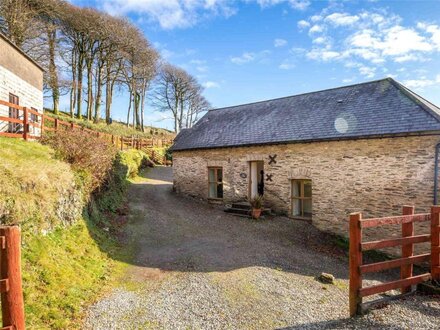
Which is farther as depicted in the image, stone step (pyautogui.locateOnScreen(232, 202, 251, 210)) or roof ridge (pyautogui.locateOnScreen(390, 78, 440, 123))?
stone step (pyautogui.locateOnScreen(232, 202, 251, 210))

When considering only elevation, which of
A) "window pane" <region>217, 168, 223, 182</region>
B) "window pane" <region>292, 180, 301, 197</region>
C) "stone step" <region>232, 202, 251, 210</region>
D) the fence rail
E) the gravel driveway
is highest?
the fence rail

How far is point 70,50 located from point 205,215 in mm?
24608

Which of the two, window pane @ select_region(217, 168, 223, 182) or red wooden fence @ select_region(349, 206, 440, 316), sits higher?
window pane @ select_region(217, 168, 223, 182)

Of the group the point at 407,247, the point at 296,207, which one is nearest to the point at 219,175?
the point at 296,207

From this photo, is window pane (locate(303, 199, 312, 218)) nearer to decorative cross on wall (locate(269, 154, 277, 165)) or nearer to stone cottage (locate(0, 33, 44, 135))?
decorative cross on wall (locate(269, 154, 277, 165))

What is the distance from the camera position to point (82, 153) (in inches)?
377

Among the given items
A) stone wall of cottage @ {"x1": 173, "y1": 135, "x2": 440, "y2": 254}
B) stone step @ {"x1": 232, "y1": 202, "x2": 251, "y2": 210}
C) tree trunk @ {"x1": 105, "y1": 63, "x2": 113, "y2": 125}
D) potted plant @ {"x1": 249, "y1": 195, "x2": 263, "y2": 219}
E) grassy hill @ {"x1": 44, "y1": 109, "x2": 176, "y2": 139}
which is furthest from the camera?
tree trunk @ {"x1": 105, "y1": 63, "x2": 113, "y2": 125}

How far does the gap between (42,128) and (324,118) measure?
1238 cm

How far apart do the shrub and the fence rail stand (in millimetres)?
731

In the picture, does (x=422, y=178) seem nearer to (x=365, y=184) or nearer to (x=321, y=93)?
(x=365, y=184)

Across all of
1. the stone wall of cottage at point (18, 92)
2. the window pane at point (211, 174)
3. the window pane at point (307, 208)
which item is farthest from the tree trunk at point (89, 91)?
the window pane at point (307, 208)

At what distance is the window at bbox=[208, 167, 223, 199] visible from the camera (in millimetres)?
16312

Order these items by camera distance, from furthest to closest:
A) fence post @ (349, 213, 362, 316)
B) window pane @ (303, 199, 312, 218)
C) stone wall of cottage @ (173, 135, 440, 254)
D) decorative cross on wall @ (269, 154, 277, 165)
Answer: decorative cross on wall @ (269, 154, 277, 165)
window pane @ (303, 199, 312, 218)
stone wall of cottage @ (173, 135, 440, 254)
fence post @ (349, 213, 362, 316)

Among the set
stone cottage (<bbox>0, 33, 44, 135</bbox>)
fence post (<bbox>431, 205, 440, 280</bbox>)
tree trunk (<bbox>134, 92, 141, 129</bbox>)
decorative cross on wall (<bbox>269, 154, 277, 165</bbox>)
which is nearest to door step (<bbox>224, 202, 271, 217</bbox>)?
decorative cross on wall (<bbox>269, 154, 277, 165</bbox>)
